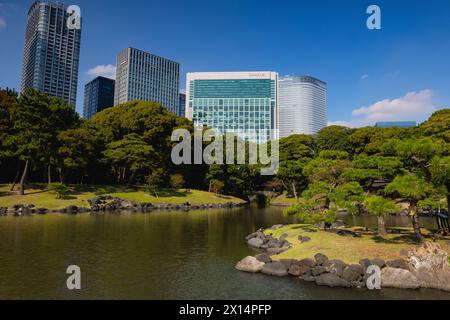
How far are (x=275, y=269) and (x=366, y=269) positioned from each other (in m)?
3.89

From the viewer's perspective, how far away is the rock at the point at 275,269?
15.1 meters

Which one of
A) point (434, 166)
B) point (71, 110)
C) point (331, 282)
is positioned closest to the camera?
point (331, 282)

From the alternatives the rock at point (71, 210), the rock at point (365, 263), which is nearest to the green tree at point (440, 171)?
the rock at point (365, 263)

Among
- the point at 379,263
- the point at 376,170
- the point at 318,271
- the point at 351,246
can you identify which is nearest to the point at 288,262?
the point at 318,271

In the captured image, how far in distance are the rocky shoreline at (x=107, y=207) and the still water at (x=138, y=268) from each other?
12.6 m

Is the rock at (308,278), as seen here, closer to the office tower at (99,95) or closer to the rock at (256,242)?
the rock at (256,242)

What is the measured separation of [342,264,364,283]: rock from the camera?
45.2 feet

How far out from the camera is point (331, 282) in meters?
13.7

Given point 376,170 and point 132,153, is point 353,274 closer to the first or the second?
point 376,170

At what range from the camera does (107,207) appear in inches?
1753

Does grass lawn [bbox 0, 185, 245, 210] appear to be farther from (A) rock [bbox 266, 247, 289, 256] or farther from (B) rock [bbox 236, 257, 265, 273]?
(B) rock [bbox 236, 257, 265, 273]
